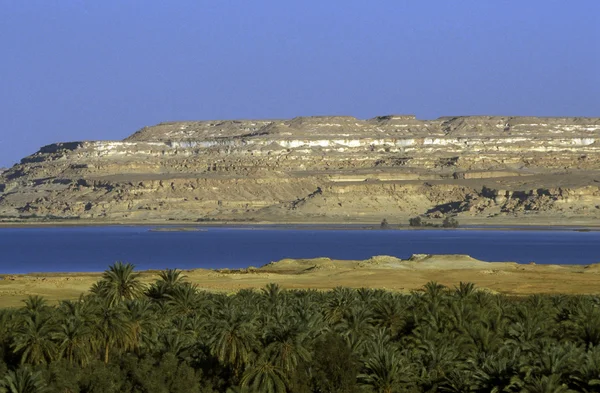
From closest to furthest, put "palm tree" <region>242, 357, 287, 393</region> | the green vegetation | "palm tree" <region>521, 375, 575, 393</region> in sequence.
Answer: "palm tree" <region>521, 375, 575, 393</region>, "palm tree" <region>242, 357, 287, 393</region>, the green vegetation

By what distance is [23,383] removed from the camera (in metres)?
29.5

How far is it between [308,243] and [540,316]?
288 ft

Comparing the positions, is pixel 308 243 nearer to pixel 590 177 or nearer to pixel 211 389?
pixel 590 177

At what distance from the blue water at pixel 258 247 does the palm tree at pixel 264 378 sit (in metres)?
55.1

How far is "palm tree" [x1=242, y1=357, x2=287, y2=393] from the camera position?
3134 cm

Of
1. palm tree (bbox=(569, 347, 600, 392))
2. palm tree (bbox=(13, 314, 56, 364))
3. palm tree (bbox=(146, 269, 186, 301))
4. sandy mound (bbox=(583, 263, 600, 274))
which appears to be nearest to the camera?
palm tree (bbox=(569, 347, 600, 392))

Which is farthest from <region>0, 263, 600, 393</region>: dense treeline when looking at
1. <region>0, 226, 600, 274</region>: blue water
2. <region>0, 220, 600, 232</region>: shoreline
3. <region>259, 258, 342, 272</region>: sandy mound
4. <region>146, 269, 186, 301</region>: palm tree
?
<region>0, 220, 600, 232</region>: shoreline

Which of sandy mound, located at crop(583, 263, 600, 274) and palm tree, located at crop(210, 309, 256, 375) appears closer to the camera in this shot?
palm tree, located at crop(210, 309, 256, 375)

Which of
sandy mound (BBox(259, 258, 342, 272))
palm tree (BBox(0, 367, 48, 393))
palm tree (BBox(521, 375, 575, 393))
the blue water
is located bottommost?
palm tree (BBox(521, 375, 575, 393))

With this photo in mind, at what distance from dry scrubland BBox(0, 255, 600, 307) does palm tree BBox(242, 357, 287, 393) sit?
2385 centimetres

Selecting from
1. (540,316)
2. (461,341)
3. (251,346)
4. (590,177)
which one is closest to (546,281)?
(540,316)

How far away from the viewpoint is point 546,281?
6838 cm

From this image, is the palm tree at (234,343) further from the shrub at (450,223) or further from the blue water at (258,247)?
the shrub at (450,223)

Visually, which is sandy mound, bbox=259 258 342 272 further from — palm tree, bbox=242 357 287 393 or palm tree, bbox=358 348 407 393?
palm tree, bbox=358 348 407 393
